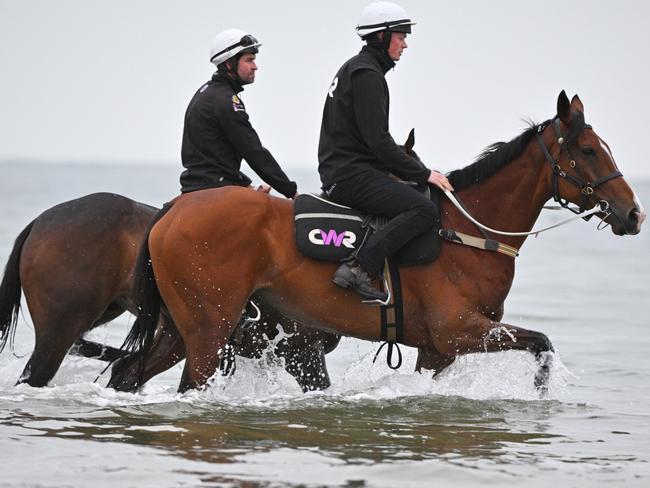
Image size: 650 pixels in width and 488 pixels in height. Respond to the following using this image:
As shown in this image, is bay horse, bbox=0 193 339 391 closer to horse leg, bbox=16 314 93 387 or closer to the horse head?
horse leg, bbox=16 314 93 387

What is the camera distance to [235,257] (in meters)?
8.66

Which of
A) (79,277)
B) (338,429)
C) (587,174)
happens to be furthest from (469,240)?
(79,277)

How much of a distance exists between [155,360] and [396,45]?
10.1 feet

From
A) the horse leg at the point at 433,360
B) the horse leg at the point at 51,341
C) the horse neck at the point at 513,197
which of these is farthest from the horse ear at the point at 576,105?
the horse leg at the point at 51,341

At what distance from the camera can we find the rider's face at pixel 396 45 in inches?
350

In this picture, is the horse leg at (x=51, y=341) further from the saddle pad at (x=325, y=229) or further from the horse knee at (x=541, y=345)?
the horse knee at (x=541, y=345)

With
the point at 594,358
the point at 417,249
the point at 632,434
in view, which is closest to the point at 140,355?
the point at 417,249

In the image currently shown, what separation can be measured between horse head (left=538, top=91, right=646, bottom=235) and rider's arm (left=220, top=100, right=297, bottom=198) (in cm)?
202

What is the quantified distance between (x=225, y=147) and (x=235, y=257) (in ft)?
3.29

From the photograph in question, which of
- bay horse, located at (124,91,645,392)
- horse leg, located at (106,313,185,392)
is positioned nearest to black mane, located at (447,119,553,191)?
bay horse, located at (124,91,645,392)

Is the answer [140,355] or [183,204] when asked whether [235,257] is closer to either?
[183,204]

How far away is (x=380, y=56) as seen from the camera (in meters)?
8.90

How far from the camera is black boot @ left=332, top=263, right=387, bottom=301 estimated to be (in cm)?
862

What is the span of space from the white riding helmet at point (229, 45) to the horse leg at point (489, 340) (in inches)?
101
